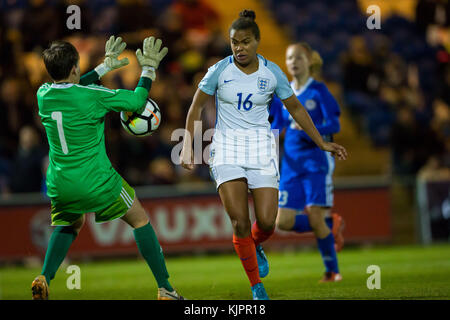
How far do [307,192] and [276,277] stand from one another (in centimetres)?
127

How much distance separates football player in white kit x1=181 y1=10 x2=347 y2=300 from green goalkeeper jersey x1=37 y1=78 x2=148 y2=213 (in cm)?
62

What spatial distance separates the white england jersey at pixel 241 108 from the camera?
5555mm

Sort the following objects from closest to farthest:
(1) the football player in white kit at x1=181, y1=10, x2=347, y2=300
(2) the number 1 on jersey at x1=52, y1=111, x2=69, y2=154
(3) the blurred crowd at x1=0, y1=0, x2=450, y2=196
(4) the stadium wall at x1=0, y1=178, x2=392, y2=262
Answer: (2) the number 1 on jersey at x1=52, y1=111, x2=69, y2=154
(1) the football player in white kit at x1=181, y1=10, x2=347, y2=300
(4) the stadium wall at x1=0, y1=178, x2=392, y2=262
(3) the blurred crowd at x1=0, y1=0, x2=450, y2=196

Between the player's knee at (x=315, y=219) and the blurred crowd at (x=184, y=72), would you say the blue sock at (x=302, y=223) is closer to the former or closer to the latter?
the player's knee at (x=315, y=219)

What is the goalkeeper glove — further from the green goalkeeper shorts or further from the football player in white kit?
the green goalkeeper shorts

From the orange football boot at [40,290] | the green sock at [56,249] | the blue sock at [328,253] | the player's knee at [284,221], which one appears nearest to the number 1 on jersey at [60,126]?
the green sock at [56,249]

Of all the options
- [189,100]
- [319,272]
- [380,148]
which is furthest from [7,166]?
[380,148]

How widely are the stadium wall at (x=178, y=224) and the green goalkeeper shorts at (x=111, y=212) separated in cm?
576

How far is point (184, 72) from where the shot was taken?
13773mm

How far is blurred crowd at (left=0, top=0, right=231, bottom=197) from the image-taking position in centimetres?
1198

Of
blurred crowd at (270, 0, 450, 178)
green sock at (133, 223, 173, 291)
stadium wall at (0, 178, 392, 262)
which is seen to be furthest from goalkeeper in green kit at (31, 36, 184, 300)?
blurred crowd at (270, 0, 450, 178)

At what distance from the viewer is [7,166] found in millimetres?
12078

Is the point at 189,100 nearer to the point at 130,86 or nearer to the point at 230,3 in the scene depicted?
the point at 130,86

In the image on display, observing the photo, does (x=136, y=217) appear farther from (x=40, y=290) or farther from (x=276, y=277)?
(x=276, y=277)
